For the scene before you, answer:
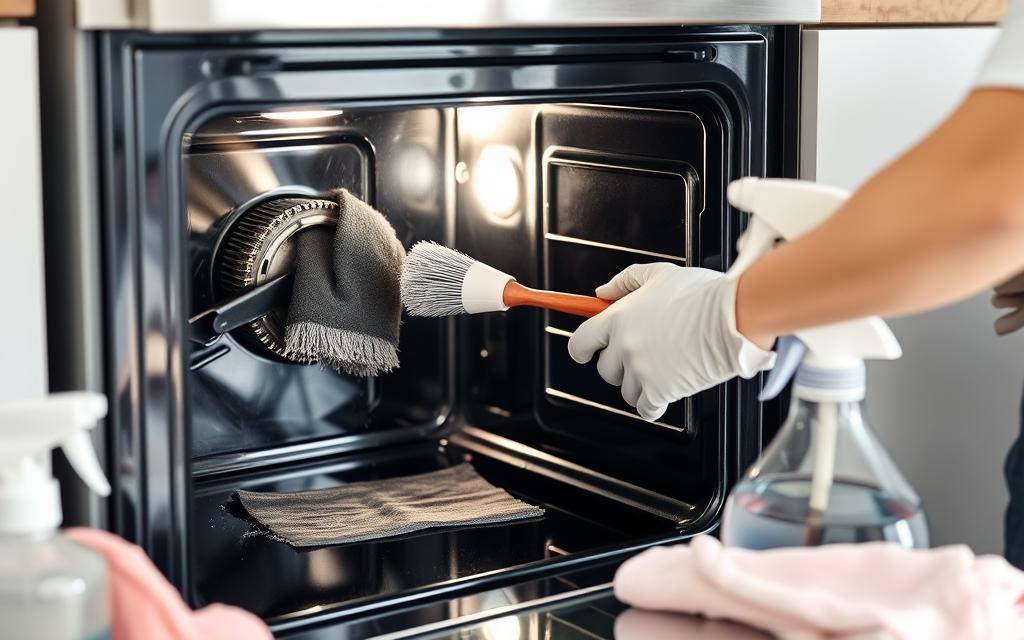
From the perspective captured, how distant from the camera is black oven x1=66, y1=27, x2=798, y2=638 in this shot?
0.94 m

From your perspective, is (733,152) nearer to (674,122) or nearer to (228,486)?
(674,122)

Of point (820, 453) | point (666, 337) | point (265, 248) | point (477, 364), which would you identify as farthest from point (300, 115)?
point (820, 453)

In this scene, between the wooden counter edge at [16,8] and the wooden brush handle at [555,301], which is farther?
the wooden brush handle at [555,301]

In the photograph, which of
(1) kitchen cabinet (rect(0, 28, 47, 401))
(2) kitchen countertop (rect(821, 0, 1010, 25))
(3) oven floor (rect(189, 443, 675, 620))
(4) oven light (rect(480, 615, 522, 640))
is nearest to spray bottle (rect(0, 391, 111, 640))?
(1) kitchen cabinet (rect(0, 28, 47, 401))

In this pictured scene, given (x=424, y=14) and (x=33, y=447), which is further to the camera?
(x=424, y=14)

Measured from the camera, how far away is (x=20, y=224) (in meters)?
0.87

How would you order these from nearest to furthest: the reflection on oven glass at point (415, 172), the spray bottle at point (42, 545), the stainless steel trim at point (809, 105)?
the spray bottle at point (42, 545)
the stainless steel trim at point (809, 105)
the reflection on oven glass at point (415, 172)

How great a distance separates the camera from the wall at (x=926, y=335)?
1.26m

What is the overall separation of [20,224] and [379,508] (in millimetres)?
579

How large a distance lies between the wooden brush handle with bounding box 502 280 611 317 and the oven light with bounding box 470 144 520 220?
0.22 m

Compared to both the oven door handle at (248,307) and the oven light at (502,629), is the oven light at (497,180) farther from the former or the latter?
the oven light at (502,629)

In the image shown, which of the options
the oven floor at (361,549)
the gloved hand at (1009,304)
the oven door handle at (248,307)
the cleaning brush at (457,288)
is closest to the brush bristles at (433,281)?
the cleaning brush at (457,288)

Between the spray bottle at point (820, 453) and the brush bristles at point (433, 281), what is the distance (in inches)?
17.4

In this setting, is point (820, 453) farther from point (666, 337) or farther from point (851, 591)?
point (666, 337)
